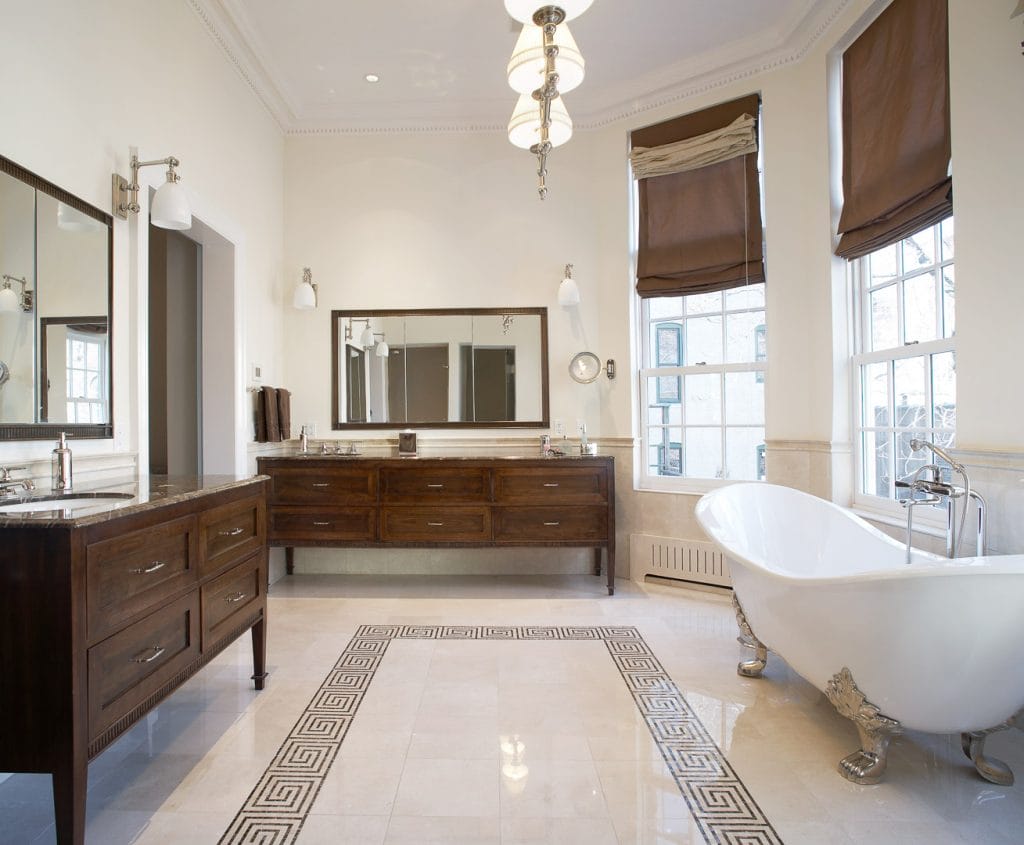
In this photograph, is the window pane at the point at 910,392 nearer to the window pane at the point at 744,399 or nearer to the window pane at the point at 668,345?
the window pane at the point at 744,399

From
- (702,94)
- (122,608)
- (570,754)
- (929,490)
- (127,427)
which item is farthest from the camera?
(702,94)

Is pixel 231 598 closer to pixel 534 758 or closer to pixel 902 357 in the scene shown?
Result: pixel 534 758

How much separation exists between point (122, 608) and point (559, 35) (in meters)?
2.19

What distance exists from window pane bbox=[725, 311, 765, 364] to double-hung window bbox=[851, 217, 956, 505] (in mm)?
604

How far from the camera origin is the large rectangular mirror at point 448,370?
405 cm

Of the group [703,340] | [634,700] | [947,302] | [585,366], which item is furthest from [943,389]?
[585,366]

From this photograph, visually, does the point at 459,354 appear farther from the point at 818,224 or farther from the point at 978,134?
the point at 978,134

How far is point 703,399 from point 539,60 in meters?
2.43

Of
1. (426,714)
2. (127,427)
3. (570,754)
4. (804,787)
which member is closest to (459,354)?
(127,427)

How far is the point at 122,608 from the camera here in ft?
4.70

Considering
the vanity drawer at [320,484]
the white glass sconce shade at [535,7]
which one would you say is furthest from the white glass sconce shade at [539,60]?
the vanity drawer at [320,484]

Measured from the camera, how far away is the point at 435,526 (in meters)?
3.60

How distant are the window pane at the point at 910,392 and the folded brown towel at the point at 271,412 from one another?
3.55 meters

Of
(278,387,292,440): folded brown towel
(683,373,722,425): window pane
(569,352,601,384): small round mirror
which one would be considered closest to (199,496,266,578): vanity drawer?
(278,387,292,440): folded brown towel
